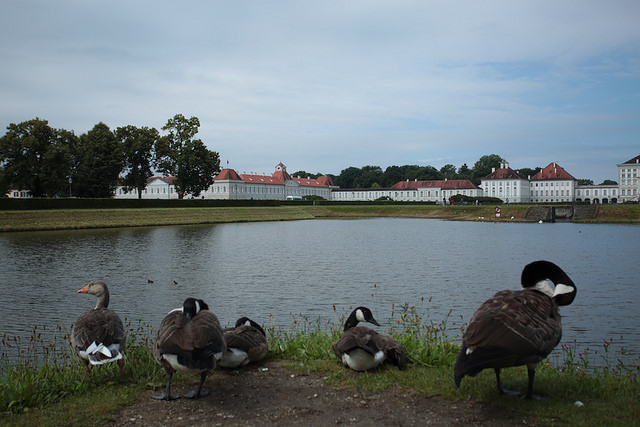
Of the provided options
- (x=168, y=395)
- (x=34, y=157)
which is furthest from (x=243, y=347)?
(x=34, y=157)

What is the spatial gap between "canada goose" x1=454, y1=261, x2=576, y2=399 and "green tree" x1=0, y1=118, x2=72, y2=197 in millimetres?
74807

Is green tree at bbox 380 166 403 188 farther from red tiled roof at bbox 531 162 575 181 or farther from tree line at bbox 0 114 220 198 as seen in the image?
tree line at bbox 0 114 220 198

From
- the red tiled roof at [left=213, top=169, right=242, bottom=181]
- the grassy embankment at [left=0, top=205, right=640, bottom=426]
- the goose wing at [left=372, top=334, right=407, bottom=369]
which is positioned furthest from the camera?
the red tiled roof at [left=213, top=169, right=242, bottom=181]

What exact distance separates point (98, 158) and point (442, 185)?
118 metres

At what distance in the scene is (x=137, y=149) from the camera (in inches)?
3086

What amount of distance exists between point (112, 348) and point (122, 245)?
1164 inches

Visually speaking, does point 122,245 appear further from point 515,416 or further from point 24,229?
point 515,416

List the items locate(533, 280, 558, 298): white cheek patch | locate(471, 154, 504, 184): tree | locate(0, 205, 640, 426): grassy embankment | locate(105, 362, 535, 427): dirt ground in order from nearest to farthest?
locate(105, 362, 535, 427): dirt ground
locate(0, 205, 640, 426): grassy embankment
locate(533, 280, 558, 298): white cheek patch
locate(471, 154, 504, 184): tree

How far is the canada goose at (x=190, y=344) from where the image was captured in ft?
18.0

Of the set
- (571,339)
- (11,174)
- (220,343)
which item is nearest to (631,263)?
(571,339)

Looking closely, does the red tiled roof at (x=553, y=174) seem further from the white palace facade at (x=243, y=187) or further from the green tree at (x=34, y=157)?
the green tree at (x=34, y=157)

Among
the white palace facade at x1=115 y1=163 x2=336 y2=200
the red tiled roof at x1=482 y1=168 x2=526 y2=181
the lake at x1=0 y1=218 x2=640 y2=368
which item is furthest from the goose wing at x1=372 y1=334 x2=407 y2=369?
the red tiled roof at x1=482 y1=168 x2=526 y2=181

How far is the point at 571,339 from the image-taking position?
36.8 ft

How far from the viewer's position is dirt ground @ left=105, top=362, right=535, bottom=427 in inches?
209
